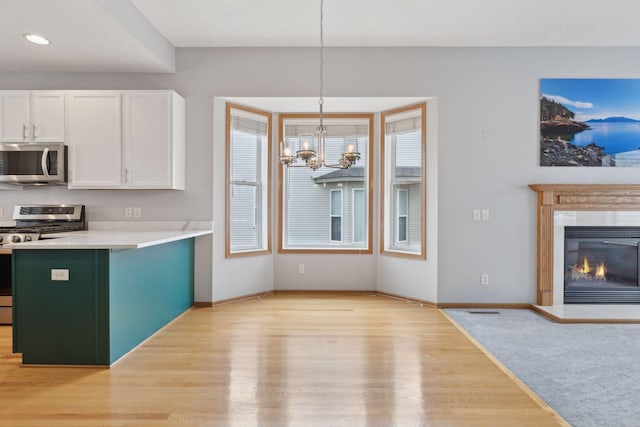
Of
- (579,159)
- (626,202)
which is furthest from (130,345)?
(626,202)

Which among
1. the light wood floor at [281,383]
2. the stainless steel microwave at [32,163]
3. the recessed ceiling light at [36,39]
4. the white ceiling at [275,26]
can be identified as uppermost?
the white ceiling at [275,26]

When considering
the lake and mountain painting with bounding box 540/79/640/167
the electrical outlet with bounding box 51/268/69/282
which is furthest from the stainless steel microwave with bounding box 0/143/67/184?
the lake and mountain painting with bounding box 540/79/640/167

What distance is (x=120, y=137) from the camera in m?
4.04

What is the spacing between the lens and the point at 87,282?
105 inches

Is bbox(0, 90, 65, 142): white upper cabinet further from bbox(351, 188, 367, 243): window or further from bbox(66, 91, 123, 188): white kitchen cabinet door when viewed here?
bbox(351, 188, 367, 243): window

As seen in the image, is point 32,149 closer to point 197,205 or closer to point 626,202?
point 197,205

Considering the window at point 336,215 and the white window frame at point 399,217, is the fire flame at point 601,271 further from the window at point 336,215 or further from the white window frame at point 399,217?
the window at point 336,215

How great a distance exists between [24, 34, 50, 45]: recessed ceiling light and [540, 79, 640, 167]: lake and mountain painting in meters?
5.05

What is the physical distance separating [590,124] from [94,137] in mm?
5416

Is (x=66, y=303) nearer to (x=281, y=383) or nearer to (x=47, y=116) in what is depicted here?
(x=281, y=383)

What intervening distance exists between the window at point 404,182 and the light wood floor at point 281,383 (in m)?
1.37

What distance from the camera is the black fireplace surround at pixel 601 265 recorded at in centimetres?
439

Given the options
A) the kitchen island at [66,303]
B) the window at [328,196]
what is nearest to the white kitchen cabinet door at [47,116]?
the kitchen island at [66,303]

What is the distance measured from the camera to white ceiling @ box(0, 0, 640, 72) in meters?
3.27
